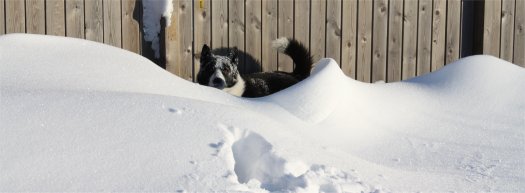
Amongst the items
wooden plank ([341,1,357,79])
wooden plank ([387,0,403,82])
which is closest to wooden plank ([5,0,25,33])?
wooden plank ([341,1,357,79])

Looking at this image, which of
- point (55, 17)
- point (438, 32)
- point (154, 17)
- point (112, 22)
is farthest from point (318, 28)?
point (55, 17)

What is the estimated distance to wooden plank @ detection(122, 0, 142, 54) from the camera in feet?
19.6

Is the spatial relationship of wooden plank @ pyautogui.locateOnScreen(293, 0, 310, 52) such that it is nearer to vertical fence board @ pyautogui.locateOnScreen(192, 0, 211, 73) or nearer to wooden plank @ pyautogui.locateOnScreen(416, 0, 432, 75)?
vertical fence board @ pyautogui.locateOnScreen(192, 0, 211, 73)

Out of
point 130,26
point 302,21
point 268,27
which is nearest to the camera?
point 130,26

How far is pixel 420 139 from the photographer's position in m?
4.81

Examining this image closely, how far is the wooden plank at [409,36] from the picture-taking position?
684 cm

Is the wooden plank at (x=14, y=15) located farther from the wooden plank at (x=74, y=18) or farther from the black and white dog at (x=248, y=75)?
the black and white dog at (x=248, y=75)

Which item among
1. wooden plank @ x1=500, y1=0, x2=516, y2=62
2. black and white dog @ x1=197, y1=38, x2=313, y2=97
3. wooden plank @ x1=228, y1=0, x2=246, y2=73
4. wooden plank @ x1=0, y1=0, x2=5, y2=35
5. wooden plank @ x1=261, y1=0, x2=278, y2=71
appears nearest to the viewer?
wooden plank @ x1=0, y1=0, x2=5, y2=35

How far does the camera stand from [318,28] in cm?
661

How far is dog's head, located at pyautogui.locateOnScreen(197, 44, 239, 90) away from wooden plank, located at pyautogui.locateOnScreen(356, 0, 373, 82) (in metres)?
1.24

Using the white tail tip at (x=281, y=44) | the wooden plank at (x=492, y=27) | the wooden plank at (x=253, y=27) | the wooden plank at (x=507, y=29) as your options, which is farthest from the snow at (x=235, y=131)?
the wooden plank at (x=507, y=29)

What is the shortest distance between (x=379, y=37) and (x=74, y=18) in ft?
8.89

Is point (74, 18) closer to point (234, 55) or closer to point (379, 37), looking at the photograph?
point (234, 55)

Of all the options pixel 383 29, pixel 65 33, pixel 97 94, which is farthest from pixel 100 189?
pixel 383 29
